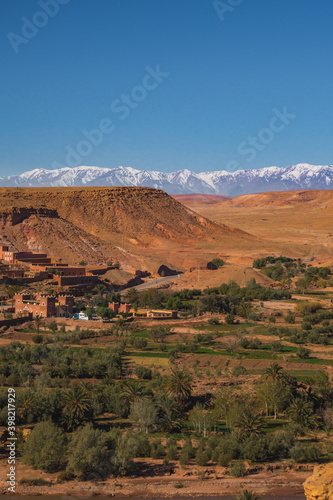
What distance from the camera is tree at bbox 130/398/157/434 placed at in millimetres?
24797

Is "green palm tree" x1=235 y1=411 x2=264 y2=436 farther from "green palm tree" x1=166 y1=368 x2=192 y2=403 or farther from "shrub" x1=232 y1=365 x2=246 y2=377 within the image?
"shrub" x1=232 y1=365 x2=246 y2=377

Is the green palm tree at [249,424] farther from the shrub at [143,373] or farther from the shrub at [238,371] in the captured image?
the shrub at [143,373]

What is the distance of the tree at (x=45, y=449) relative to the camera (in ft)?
70.3

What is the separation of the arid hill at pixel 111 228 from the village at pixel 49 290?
23.6 ft

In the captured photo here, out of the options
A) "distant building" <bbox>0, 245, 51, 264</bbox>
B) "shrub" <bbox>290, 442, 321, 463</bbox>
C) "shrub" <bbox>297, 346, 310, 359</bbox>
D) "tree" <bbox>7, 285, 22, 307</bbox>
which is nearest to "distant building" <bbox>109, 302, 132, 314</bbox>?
"tree" <bbox>7, 285, 22, 307</bbox>

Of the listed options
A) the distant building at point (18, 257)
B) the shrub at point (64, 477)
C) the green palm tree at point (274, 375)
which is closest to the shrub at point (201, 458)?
the shrub at point (64, 477)

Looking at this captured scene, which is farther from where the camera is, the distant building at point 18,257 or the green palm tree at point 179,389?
the distant building at point 18,257

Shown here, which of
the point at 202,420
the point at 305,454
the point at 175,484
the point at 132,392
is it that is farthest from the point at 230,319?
the point at 175,484

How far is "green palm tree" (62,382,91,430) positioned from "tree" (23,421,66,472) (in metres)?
2.45

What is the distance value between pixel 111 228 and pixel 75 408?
77.4m

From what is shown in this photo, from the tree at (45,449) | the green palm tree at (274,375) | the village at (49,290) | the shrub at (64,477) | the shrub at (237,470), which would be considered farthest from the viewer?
the village at (49,290)

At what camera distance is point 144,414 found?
2477cm

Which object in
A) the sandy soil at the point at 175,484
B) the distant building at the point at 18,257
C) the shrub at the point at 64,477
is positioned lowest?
the sandy soil at the point at 175,484

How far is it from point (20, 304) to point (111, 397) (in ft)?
77.0
